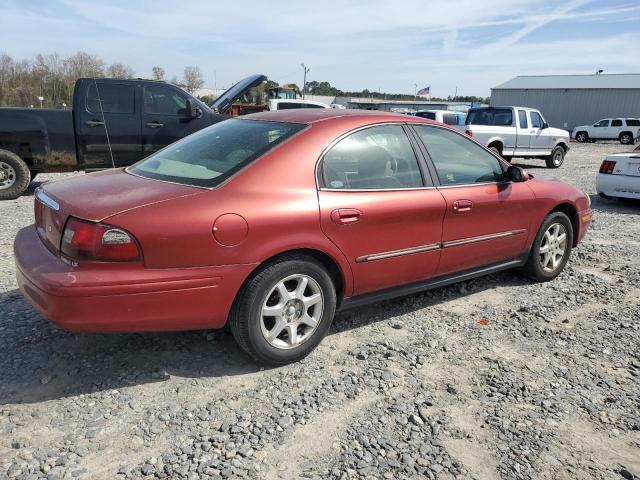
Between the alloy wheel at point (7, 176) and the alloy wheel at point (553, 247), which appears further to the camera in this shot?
the alloy wheel at point (7, 176)

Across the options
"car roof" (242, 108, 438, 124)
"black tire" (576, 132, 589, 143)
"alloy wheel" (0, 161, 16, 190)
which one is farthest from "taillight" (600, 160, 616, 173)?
"black tire" (576, 132, 589, 143)

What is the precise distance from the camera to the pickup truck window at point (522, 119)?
15.6m

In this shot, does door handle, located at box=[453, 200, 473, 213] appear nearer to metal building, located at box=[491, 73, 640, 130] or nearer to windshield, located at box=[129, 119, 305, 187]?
windshield, located at box=[129, 119, 305, 187]

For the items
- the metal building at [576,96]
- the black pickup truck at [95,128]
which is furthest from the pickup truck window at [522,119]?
the metal building at [576,96]

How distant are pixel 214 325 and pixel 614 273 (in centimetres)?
432

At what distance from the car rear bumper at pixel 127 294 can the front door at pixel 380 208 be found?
71cm

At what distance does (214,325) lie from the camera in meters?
2.92

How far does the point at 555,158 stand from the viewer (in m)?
16.8

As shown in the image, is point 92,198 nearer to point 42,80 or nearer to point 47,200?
point 47,200

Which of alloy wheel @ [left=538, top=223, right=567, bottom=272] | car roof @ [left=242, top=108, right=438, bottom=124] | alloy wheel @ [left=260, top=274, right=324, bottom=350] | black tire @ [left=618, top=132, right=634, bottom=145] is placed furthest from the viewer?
black tire @ [left=618, top=132, right=634, bottom=145]

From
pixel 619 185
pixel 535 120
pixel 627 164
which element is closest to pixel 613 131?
pixel 535 120

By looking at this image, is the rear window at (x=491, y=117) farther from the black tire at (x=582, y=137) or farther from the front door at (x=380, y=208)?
the black tire at (x=582, y=137)

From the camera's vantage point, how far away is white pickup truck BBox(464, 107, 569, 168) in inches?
594

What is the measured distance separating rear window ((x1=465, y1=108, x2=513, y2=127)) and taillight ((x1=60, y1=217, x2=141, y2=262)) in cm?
1447
